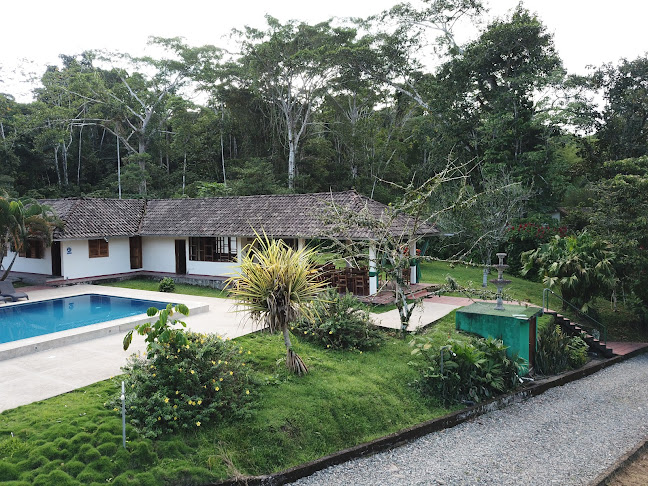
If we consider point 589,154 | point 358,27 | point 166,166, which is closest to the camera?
point 589,154

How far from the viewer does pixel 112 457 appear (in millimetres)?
5910

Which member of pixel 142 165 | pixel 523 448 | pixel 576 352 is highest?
pixel 142 165

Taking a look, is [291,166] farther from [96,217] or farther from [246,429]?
[246,429]

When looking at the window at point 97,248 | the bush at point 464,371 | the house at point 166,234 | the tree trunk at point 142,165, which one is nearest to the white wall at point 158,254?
the house at point 166,234

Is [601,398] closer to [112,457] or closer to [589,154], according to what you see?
[112,457]

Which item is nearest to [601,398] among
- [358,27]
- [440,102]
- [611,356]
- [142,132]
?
[611,356]

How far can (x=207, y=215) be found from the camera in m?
20.0

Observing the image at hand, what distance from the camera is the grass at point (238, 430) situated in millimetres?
5773

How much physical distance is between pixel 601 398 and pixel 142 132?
31.9m

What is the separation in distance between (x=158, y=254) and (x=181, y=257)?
1284mm

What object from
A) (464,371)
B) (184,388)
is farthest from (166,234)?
(464,371)

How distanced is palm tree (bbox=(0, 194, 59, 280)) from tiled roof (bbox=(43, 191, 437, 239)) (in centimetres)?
84

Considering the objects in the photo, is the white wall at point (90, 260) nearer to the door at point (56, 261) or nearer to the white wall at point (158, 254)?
the white wall at point (158, 254)

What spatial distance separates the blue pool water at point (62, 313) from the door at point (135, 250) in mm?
4419
